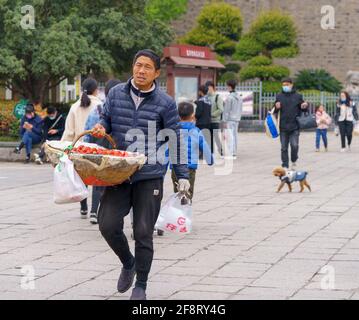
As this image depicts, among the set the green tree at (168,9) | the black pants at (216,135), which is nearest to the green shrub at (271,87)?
the green tree at (168,9)

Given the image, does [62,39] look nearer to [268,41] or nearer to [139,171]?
[139,171]

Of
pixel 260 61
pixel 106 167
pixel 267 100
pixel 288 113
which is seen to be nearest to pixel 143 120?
pixel 106 167

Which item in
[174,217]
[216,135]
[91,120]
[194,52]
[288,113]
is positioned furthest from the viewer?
[194,52]

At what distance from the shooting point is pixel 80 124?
1145 cm

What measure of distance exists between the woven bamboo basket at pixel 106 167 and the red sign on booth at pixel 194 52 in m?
17.9

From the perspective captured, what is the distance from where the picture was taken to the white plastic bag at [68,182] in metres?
7.36

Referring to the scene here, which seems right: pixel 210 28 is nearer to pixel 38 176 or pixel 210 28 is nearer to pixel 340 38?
pixel 340 38

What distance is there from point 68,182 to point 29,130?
44.0 ft

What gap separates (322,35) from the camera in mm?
50781

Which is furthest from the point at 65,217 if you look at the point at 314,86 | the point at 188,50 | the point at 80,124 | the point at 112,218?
the point at 314,86

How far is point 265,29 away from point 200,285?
34.9 m

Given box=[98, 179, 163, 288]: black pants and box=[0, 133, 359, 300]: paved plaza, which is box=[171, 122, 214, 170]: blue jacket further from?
box=[98, 179, 163, 288]: black pants

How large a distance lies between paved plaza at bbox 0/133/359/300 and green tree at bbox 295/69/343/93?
25.5 m

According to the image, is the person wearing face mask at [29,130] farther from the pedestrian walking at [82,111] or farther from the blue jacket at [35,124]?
the pedestrian walking at [82,111]
